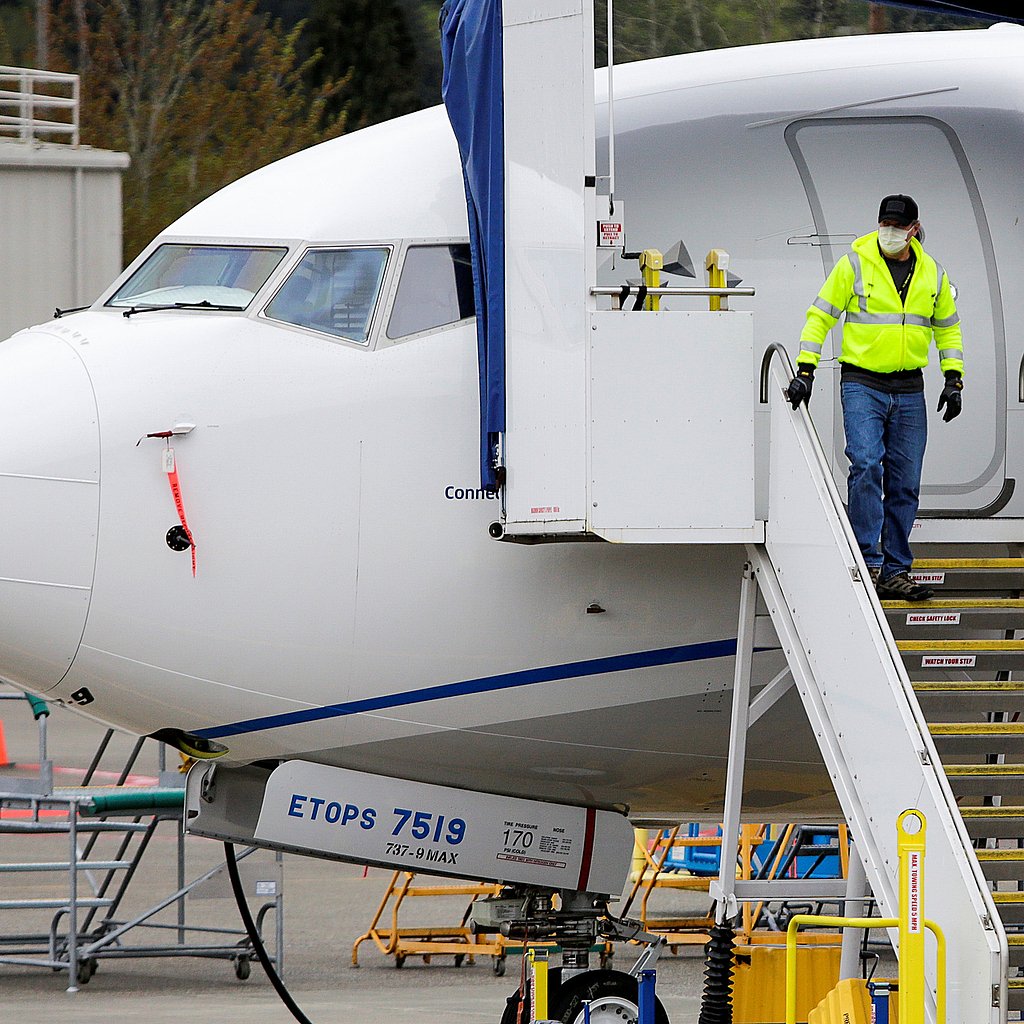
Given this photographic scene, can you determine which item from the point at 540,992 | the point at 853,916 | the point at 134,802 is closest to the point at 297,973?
the point at 134,802

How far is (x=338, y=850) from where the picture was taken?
9242mm

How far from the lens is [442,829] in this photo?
9.48 meters

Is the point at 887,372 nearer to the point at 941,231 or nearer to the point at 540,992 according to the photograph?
the point at 941,231

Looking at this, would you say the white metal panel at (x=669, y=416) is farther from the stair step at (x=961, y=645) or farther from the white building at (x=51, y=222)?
the white building at (x=51, y=222)

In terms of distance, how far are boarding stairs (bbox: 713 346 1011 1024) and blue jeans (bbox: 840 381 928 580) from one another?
30cm

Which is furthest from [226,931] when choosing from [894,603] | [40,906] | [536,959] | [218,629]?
[894,603]

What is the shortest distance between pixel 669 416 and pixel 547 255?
93 centimetres

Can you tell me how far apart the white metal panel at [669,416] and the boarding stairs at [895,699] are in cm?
26

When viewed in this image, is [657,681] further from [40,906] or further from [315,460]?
[40,906]

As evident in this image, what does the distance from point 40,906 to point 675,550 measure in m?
7.07

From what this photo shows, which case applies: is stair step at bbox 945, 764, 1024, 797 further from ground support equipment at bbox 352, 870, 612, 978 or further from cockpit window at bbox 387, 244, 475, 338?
ground support equipment at bbox 352, 870, 612, 978

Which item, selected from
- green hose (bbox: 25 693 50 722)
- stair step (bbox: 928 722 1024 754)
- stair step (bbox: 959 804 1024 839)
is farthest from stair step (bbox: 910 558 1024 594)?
green hose (bbox: 25 693 50 722)

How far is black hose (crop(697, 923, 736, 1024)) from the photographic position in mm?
8516

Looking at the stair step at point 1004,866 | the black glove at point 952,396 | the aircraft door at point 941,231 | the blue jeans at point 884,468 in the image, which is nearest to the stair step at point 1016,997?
the stair step at point 1004,866
